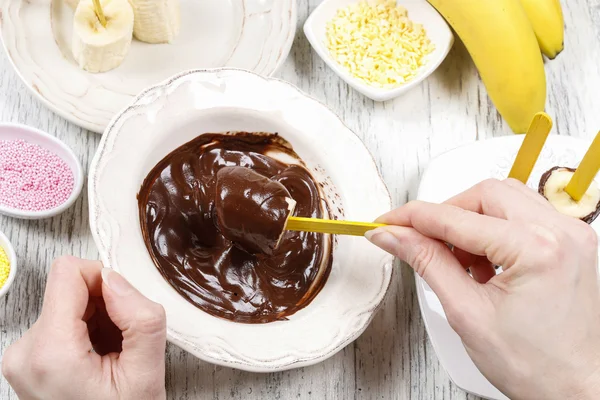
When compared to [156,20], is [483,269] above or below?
below

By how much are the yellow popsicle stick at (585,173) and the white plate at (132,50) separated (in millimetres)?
692

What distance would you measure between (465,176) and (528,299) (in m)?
0.54

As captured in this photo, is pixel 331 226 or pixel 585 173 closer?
pixel 331 226

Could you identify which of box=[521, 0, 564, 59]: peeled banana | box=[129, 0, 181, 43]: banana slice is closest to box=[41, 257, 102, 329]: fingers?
box=[129, 0, 181, 43]: banana slice

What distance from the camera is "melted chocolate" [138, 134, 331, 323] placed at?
1260 mm

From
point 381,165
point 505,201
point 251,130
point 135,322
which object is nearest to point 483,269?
point 505,201

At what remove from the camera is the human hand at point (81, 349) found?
0.98m

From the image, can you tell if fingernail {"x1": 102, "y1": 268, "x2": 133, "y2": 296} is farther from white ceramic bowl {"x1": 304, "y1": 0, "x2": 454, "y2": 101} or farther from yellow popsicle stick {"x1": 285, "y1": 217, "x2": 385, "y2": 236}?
white ceramic bowl {"x1": 304, "y1": 0, "x2": 454, "y2": 101}

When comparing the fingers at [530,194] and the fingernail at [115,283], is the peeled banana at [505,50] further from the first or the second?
the fingernail at [115,283]

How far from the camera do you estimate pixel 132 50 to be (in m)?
1.55

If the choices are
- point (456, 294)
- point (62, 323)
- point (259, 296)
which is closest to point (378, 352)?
point (259, 296)

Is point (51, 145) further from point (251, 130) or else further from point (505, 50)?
point (505, 50)

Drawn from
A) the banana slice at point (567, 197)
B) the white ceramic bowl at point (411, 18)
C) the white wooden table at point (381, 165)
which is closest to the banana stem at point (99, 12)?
the white wooden table at point (381, 165)

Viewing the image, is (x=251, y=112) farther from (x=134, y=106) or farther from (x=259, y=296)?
(x=259, y=296)
